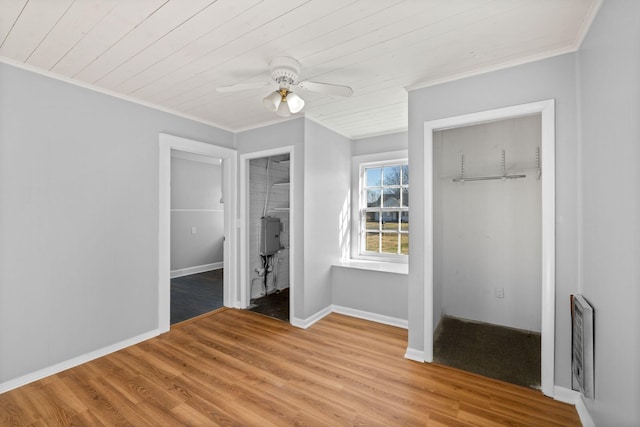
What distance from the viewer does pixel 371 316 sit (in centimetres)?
352

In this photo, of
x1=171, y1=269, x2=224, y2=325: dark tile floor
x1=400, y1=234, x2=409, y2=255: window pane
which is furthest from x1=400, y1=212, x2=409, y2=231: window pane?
x1=171, y1=269, x2=224, y2=325: dark tile floor

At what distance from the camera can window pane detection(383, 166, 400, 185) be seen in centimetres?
413

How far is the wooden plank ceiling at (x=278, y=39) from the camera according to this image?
1.58 metres

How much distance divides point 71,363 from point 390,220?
151 inches

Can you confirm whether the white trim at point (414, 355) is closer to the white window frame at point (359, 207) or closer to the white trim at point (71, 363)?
the white window frame at point (359, 207)

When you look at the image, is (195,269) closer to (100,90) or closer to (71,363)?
(71,363)

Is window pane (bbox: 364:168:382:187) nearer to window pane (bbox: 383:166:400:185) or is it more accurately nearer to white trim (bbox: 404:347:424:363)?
window pane (bbox: 383:166:400:185)

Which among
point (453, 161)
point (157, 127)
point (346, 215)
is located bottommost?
point (346, 215)

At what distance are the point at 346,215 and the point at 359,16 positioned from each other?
2.88 meters

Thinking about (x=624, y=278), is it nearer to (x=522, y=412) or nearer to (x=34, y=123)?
(x=522, y=412)

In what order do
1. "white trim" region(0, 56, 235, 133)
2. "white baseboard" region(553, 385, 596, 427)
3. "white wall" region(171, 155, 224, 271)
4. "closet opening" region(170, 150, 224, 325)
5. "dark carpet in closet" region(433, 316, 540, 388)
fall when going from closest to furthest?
"white baseboard" region(553, 385, 596, 427) < "white trim" region(0, 56, 235, 133) < "dark carpet in closet" region(433, 316, 540, 388) < "closet opening" region(170, 150, 224, 325) < "white wall" region(171, 155, 224, 271)

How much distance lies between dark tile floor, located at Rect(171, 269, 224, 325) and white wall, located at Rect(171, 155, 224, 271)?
1.63 feet

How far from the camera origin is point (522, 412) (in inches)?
73.4

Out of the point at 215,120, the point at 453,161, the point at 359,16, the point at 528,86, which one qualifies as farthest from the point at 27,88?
the point at 453,161
